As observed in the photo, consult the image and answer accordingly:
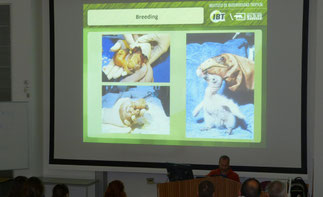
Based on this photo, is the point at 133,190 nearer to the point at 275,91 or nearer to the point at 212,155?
the point at 212,155

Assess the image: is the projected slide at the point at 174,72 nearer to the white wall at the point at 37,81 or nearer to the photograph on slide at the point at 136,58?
the photograph on slide at the point at 136,58

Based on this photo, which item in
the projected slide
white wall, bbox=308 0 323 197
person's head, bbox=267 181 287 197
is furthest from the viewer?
the projected slide

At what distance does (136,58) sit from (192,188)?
295cm

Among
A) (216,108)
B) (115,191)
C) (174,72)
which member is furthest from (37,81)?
(115,191)

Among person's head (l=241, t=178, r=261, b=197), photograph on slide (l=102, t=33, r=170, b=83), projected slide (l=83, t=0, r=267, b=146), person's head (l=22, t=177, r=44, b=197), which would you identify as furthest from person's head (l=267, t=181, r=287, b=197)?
photograph on slide (l=102, t=33, r=170, b=83)

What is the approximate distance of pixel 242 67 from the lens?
6246mm

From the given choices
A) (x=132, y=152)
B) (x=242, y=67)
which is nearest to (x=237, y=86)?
(x=242, y=67)

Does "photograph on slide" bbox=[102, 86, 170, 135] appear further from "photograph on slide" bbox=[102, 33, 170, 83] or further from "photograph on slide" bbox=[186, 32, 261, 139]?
"photograph on slide" bbox=[186, 32, 261, 139]

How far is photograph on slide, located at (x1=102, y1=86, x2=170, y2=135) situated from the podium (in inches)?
96.9

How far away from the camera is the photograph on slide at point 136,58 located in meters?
6.48

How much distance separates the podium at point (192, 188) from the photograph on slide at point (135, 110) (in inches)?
96.9

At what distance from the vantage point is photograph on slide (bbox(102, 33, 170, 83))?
21.2ft

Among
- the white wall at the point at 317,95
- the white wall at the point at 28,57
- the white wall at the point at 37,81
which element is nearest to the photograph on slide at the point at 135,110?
the white wall at the point at 37,81

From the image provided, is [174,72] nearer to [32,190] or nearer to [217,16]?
[217,16]
